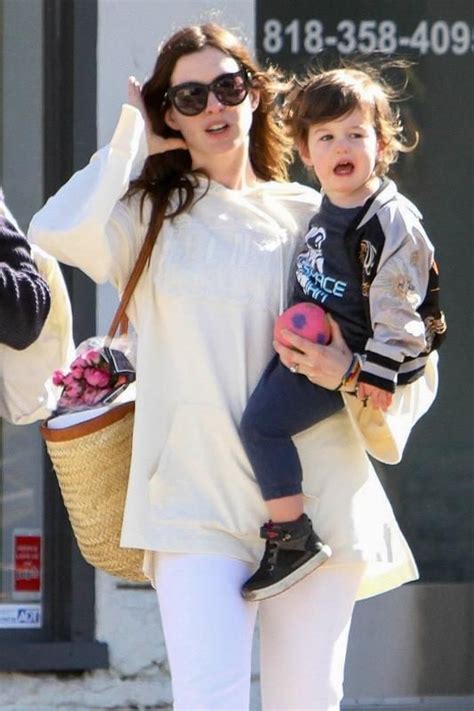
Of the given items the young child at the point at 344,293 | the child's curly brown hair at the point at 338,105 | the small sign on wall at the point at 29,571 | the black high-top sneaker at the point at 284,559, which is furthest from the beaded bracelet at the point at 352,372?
the small sign on wall at the point at 29,571

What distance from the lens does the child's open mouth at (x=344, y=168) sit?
330cm

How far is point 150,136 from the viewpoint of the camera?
134 inches

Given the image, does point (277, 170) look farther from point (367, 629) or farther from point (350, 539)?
point (367, 629)

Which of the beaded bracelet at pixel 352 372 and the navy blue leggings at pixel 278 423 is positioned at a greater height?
the beaded bracelet at pixel 352 372

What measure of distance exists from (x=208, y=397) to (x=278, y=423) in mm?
158

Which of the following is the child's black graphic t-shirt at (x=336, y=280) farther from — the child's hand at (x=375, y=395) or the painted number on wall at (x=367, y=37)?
the painted number on wall at (x=367, y=37)

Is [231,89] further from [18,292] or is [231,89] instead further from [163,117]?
[18,292]

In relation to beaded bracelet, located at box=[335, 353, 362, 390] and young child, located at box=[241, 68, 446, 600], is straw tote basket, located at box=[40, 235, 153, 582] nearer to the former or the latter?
young child, located at box=[241, 68, 446, 600]

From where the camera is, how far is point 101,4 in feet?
17.0

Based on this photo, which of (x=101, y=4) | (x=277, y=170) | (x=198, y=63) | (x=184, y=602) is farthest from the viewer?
(x=101, y=4)

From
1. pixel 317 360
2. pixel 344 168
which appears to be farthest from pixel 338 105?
pixel 317 360

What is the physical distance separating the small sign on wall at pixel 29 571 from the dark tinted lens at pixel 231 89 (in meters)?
2.35

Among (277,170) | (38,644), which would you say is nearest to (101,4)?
(277,170)

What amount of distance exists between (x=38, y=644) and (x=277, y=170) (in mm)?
2220
